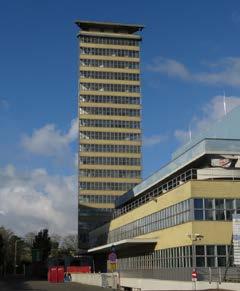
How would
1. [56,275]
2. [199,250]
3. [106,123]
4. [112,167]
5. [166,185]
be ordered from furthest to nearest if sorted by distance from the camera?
1. [106,123]
2. [112,167]
3. [56,275]
4. [166,185]
5. [199,250]

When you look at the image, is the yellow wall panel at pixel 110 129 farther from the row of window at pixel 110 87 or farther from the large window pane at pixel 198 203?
the large window pane at pixel 198 203

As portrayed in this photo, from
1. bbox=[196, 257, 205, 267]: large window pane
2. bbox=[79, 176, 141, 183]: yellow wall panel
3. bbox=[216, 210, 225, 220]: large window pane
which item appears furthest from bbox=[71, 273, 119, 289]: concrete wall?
bbox=[79, 176, 141, 183]: yellow wall panel

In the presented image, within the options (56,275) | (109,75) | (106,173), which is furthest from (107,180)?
(56,275)

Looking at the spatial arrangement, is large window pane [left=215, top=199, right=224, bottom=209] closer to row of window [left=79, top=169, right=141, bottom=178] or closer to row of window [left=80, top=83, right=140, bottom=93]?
row of window [left=79, top=169, right=141, bottom=178]

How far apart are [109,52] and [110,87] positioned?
10.2m

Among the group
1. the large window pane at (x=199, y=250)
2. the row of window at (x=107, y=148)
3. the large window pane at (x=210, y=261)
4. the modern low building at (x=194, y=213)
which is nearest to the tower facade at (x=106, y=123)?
the row of window at (x=107, y=148)

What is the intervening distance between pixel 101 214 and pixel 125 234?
65777 mm

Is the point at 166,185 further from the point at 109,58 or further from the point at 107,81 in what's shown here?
the point at 109,58

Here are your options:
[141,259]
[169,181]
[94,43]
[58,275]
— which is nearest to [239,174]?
[169,181]

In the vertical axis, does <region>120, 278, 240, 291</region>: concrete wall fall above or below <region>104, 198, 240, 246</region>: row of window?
below

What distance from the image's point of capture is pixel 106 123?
480 feet

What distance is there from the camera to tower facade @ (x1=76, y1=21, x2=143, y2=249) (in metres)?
143

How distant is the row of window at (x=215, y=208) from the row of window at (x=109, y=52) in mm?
106978

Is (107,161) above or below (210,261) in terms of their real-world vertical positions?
above
